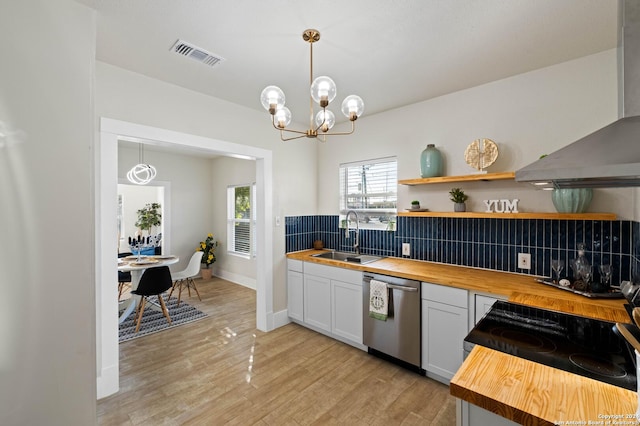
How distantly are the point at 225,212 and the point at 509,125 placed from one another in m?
5.11

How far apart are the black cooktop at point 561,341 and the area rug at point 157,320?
11.7 ft

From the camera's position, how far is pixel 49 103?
55.6 inches

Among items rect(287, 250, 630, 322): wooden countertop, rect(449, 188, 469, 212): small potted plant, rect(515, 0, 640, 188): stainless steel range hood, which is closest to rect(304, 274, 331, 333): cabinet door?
Answer: rect(287, 250, 630, 322): wooden countertop

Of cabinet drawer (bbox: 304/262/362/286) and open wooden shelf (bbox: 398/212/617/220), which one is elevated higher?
open wooden shelf (bbox: 398/212/617/220)

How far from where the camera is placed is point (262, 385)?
2369mm

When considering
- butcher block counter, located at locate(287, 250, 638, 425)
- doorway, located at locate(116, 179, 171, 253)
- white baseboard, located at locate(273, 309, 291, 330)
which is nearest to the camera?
butcher block counter, located at locate(287, 250, 638, 425)

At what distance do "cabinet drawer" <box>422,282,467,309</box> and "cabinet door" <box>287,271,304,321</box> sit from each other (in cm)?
156

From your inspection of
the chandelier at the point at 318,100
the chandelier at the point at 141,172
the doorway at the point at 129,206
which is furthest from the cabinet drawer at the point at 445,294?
the doorway at the point at 129,206

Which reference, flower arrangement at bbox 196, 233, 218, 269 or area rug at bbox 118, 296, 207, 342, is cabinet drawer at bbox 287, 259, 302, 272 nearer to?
area rug at bbox 118, 296, 207, 342

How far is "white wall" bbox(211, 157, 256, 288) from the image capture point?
212 inches

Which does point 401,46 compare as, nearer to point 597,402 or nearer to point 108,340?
point 597,402

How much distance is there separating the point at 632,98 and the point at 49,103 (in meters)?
2.60

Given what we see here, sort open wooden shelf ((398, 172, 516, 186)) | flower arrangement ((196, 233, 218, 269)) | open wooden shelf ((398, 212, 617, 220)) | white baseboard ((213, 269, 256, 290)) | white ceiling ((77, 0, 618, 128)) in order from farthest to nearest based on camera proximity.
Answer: flower arrangement ((196, 233, 218, 269)) < white baseboard ((213, 269, 256, 290)) < open wooden shelf ((398, 172, 516, 186)) < open wooden shelf ((398, 212, 617, 220)) < white ceiling ((77, 0, 618, 128))

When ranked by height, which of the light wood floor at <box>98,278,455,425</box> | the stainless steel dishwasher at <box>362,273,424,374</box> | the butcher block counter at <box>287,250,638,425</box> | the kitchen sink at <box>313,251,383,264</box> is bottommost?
the light wood floor at <box>98,278,455,425</box>
